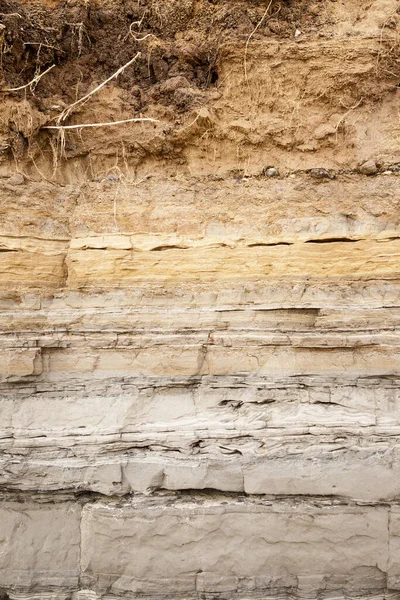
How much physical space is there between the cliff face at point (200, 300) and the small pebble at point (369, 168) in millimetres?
32

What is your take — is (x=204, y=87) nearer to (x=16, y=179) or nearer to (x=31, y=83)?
(x=31, y=83)

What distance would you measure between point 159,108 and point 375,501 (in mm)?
3061

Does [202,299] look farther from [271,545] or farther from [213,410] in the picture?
[271,545]

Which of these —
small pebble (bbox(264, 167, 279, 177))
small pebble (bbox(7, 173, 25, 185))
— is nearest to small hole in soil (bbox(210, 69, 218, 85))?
small pebble (bbox(264, 167, 279, 177))

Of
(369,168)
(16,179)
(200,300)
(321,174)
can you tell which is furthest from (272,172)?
(16,179)

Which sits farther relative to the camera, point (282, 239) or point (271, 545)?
point (282, 239)

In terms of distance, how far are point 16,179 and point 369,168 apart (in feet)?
8.21

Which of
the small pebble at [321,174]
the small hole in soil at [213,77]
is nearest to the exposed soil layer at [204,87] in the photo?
the small hole in soil at [213,77]

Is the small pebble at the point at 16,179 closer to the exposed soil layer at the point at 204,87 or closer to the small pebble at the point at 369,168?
the exposed soil layer at the point at 204,87

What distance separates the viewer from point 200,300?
3611 millimetres

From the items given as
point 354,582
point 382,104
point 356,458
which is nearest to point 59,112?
point 382,104

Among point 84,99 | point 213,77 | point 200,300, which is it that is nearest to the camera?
point 200,300

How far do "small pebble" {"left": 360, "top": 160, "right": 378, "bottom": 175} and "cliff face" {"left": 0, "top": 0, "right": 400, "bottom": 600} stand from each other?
0.03 m

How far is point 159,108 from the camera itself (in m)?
3.91
